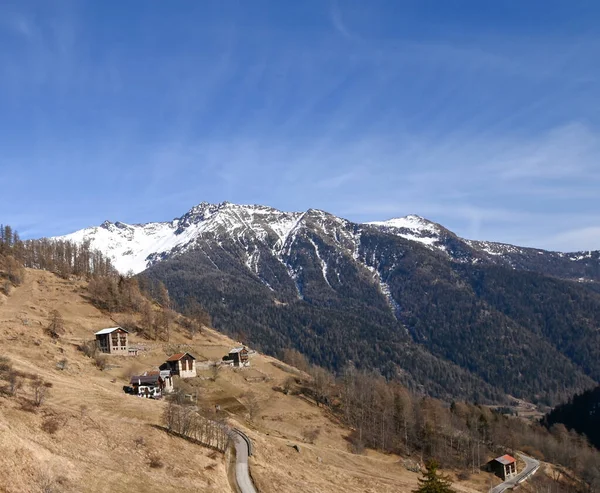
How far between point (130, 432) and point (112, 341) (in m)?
60.6

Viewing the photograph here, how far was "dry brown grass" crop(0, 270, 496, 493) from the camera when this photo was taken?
150ft

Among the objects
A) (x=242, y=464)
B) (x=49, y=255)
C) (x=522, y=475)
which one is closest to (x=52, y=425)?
(x=242, y=464)

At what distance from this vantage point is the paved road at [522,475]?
101 m

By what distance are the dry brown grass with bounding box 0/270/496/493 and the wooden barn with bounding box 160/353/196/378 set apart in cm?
363

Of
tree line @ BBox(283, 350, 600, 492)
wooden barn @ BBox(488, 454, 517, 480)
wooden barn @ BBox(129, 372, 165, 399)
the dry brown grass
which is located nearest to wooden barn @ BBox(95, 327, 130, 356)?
the dry brown grass

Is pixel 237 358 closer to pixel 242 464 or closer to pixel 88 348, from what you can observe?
pixel 88 348

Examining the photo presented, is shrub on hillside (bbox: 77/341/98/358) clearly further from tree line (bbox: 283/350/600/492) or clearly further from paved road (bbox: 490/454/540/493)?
paved road (bbox: 490/454/540/493)

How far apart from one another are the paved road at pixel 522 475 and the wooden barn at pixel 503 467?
1156 millimetres

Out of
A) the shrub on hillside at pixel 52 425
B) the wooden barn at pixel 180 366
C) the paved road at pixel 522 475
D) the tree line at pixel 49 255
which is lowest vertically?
the paved road at pixel 522 475

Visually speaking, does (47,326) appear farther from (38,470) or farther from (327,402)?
(38,470)

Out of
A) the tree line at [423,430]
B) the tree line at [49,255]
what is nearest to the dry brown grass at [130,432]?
the tree line at [423,430]

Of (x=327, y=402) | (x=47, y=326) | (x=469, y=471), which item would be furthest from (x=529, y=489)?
(x=47, y=326)

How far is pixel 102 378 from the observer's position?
9394cm

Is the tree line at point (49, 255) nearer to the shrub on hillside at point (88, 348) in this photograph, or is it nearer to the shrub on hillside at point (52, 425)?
the shrub on hillside at point (88, 348)
